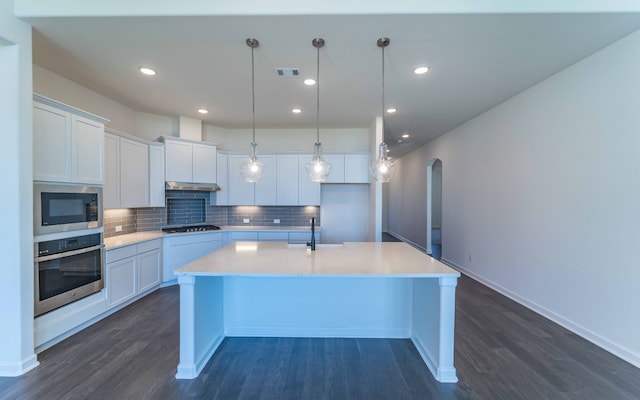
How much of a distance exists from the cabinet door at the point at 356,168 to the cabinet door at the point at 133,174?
130 inches

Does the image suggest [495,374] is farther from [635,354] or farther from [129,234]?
[129,234]

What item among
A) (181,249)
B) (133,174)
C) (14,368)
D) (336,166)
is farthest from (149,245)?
(336,166)

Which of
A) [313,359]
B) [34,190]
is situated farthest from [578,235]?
[34,190]

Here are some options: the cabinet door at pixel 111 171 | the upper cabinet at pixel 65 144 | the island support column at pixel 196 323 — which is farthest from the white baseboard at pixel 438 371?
the cabinet door at pixel 111 171

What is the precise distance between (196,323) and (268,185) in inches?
124

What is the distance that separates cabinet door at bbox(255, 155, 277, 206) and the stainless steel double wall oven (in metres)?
2.46

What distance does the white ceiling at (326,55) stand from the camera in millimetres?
2141

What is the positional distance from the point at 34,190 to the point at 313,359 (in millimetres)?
2806

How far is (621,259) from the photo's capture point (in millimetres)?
2393

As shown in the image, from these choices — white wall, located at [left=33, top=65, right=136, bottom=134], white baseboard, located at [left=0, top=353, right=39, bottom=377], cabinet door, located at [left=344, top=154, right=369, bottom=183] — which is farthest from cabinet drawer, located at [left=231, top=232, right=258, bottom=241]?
white baseboard, located at [left=0, top=353, right=39, bottom=377]

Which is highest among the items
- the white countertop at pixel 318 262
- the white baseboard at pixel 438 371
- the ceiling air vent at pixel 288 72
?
the ceiling air vent at pixel 288 72

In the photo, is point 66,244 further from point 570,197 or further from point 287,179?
point 570,197

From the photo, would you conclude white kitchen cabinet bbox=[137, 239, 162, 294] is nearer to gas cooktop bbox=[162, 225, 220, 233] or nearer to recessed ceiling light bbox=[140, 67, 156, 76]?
gas cooktop bbox=[162, 225, 220, 233]

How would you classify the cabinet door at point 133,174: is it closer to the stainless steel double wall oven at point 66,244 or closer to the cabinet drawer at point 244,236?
the stainless steel double wall oven at point 66,244
